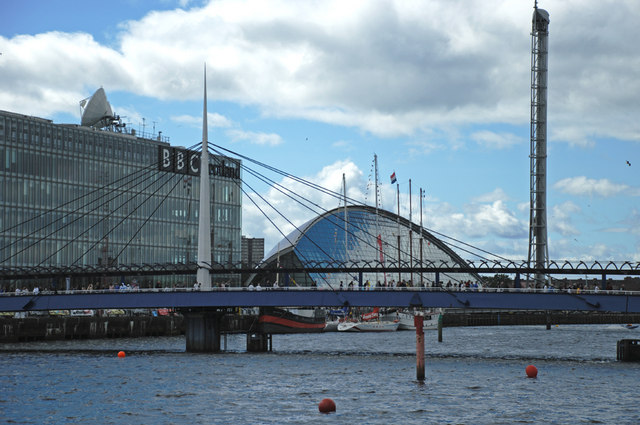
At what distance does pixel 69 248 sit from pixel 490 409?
121 m

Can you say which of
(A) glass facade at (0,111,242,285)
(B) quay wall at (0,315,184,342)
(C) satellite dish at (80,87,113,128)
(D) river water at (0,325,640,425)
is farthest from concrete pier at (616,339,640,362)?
(C) satellite dish at (80,87,113,128)

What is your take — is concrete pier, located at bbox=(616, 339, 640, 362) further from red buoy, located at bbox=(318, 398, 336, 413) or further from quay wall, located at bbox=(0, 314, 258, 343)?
red buoy, located at bbox=(318, 398, 336, 413)

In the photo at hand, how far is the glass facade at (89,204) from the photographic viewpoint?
145250mm

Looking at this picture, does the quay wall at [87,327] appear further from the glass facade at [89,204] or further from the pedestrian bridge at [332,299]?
the glass facade at [89,204]

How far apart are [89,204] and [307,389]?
108182 mm

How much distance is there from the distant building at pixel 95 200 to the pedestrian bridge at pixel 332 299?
180 feet

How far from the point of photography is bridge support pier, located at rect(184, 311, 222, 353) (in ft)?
268

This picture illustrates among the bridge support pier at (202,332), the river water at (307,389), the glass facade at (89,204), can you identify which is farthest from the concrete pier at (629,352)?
the glass facade at (89,204)

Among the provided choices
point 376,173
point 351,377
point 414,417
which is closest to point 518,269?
point 351,377

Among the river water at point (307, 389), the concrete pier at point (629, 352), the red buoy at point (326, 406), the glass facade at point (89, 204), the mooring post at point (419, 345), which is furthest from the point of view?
the glass facade at point (89, 204)

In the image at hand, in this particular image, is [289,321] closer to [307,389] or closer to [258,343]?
[258,343]

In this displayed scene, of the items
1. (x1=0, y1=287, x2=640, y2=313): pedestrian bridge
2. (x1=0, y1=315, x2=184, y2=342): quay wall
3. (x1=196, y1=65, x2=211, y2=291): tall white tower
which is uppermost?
(x1=196, y1=65, x2=211, y2=291): tall white tower

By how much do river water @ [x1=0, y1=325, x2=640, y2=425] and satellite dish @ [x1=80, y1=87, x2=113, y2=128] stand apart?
9187 centimetres

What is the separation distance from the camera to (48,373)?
60500mm
